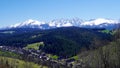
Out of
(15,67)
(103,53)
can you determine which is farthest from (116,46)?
(15,67)

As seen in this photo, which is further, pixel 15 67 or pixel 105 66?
pixel 15 67

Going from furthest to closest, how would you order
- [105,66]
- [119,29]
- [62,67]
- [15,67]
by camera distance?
[62,67], [15,67], [119,29], [105,66]

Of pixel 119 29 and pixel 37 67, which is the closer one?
pixel 119 29

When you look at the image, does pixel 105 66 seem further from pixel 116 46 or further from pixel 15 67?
pixel 15 67

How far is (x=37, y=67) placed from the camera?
169250 millimetres

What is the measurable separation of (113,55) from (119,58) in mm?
3960

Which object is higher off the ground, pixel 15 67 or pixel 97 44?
pixel 97 44

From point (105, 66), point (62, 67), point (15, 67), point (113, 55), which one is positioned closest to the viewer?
point (105, 66)

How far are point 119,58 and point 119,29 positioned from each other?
13.1m

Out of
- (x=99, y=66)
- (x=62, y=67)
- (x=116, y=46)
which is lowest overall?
(x=62, y=67)

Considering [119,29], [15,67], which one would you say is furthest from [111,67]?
[15,67]

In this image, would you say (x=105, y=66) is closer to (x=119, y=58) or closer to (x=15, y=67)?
(x=119, y=58)

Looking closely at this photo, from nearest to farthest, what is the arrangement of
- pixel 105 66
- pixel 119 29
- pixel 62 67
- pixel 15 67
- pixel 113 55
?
pixel 105 66 → pixel 113 55 → pixel 119 29 → pixel 15 67 → pixel 62 67

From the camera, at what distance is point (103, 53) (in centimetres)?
7581
